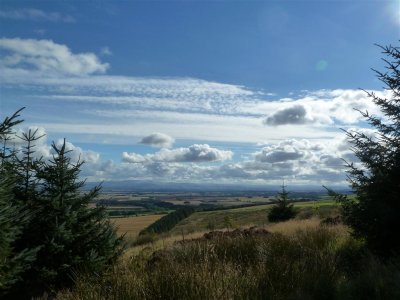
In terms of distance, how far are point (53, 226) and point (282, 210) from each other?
2484 cm

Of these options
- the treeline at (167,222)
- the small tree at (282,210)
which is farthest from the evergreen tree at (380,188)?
the treeline at (167,222)

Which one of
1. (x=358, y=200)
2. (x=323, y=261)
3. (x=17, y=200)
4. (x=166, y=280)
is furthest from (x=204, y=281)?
(x=17, y=200)

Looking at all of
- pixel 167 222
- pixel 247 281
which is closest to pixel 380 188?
pixel 247 281

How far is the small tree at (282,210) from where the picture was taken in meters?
32.8

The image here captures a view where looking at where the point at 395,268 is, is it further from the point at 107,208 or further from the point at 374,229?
the point at 107,208

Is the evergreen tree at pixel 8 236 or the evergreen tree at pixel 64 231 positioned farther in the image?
the evergreen tree at pixel 64 231

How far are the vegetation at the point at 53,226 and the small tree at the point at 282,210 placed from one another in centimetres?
2249

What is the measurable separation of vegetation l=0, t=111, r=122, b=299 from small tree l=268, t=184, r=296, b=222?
22.5 meters

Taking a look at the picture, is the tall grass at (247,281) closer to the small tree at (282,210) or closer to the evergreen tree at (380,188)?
the evergreen tree at (380,188)

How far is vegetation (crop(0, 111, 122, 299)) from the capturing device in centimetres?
1018

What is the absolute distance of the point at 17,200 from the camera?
1065cm

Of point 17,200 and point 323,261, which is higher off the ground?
point 17,200

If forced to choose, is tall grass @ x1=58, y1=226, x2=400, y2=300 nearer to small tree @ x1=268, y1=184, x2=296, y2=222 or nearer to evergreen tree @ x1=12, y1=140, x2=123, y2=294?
evergreen tree @ x1=12, y1=140, x2=123, y2=294

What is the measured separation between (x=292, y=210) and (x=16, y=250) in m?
25.6
